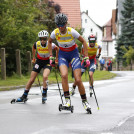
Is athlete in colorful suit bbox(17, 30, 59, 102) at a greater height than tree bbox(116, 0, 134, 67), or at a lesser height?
lesser

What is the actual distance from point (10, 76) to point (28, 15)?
4.21m

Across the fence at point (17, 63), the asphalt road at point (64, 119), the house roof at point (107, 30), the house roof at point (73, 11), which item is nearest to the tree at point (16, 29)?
the fence at point (17, 63)

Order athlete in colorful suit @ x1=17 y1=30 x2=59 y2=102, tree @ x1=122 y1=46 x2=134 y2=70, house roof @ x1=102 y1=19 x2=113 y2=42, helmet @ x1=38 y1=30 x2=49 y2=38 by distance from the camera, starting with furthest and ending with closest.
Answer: house roof @ x1=102 y1=19 x2=113 y2=42 → tree @ x1=122 y1=46 x2=134 y2=70 → athlete in colorful suit @ x1=17 y1=30 x2=59 y2=102 → helmet @ x1=38 y1=30 x2=49 y2=38

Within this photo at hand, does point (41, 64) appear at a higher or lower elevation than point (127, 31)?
lower

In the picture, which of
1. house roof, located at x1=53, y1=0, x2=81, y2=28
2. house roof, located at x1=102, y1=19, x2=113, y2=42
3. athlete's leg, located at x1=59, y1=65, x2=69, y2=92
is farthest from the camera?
house roof, located at x1=102, y1=19, x2=113, y2=42

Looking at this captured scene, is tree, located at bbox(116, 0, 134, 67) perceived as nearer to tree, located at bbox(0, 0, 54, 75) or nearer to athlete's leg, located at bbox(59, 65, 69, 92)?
tree, located at bbox(0, 0, 54, 75)

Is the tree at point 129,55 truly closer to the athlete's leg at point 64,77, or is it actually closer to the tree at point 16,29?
the tree at point 16,29

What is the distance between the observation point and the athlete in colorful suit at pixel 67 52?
975 cm

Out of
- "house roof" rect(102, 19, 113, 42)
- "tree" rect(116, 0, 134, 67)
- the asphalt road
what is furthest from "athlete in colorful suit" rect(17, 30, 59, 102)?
"house roof" rect(102, 19, 113, 42)

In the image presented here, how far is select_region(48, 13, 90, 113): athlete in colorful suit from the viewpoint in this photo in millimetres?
9750

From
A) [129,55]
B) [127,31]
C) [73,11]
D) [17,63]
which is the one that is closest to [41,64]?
[17,63]

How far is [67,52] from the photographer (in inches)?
404

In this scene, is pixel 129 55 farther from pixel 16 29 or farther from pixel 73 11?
pixel 16 29

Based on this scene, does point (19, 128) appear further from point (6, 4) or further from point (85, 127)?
point (6, 4)
